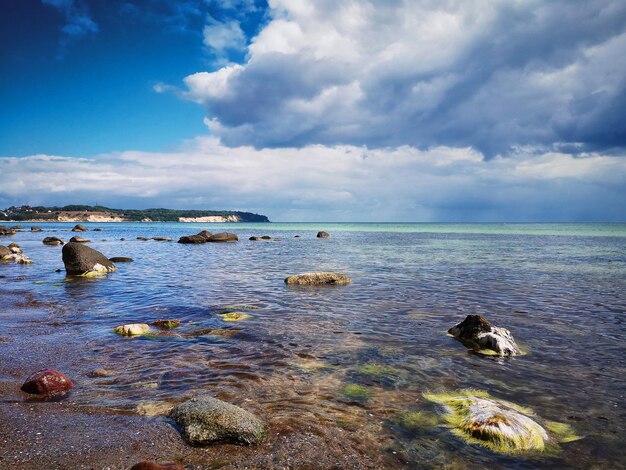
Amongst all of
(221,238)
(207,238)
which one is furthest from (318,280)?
(207,238)

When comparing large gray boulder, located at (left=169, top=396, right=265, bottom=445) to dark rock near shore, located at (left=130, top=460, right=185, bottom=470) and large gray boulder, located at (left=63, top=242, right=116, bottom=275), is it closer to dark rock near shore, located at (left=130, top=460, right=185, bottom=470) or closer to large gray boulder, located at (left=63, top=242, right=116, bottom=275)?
dark rock near shore, located at (left=130, top=460, right=185, bottom=470)

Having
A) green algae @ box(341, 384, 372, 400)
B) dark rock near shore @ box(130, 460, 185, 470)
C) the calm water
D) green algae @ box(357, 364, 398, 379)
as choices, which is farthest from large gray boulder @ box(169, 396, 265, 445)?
green algae @ box(357, 364, 398, 379)

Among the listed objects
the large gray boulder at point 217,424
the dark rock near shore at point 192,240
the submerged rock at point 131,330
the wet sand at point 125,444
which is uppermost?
the large gray boulder at point 217,424

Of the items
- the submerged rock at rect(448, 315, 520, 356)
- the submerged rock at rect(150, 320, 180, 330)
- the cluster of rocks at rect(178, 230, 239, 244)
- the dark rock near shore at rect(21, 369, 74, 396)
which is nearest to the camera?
the dark rock near shore at rect(21, 369, 74, 396)

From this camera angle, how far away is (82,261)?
23078 mm

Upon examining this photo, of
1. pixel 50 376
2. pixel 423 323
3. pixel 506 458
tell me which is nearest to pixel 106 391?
pixel 50 376

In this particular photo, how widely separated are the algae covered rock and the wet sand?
1.48 m

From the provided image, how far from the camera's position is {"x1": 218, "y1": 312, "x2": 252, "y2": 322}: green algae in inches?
495

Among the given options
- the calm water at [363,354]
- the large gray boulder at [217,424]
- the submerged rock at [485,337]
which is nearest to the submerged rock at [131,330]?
the calm water at [363,354]

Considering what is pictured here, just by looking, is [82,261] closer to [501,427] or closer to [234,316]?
[234,316]

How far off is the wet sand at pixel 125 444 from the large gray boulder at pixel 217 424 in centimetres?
12

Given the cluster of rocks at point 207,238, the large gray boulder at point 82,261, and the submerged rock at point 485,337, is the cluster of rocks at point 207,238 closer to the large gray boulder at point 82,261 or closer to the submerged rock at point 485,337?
the large gray boulder at point 82,261

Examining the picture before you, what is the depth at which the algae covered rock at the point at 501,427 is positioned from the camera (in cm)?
545

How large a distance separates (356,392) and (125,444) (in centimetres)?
393
